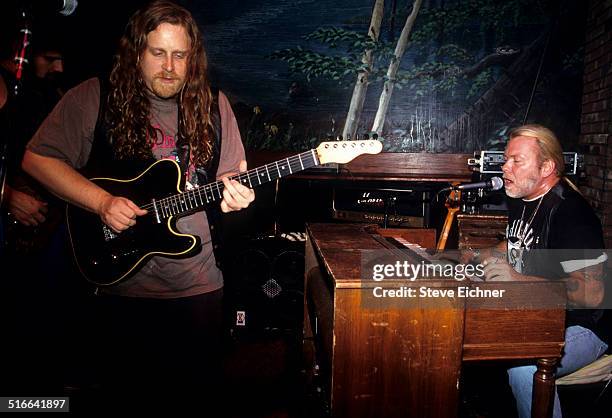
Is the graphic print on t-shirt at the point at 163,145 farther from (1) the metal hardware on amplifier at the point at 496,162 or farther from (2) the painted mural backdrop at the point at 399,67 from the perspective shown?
(2) the painted mural backdrop at the point at 399,67

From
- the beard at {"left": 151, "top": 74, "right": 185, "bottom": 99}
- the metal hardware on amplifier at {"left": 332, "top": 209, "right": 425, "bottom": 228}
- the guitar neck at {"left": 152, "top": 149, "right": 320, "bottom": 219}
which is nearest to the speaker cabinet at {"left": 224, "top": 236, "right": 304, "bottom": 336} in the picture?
the metal hardware on amplifier at {"left": 332, "top": 209, "right": 425, "bottom": 228}

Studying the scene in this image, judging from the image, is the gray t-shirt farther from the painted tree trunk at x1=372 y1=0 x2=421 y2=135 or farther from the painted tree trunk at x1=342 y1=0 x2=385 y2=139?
the painted tree trunk at x1=372 y1=0 x2=421 y2=135

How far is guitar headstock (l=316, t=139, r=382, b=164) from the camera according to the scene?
2.32 metres

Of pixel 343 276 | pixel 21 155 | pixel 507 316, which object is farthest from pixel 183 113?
pixel 507 316

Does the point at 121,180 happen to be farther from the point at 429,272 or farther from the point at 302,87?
the point at 302,87

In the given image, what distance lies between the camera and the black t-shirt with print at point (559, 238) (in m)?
2.22

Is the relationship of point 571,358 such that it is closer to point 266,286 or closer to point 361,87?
point 266,286

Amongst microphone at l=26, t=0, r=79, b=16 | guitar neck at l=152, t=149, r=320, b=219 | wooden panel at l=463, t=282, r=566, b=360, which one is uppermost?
microphone at l=26, t=0, r=79, b=16

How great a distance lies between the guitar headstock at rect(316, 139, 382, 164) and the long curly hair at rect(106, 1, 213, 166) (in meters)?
0.63

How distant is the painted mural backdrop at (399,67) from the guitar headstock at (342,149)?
308 cm

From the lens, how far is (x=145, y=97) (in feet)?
6.77

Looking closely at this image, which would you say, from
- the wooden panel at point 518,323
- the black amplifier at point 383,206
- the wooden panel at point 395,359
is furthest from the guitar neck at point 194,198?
the black amplifier at point 383,206

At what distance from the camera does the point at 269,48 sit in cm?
533

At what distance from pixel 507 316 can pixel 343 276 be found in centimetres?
67
